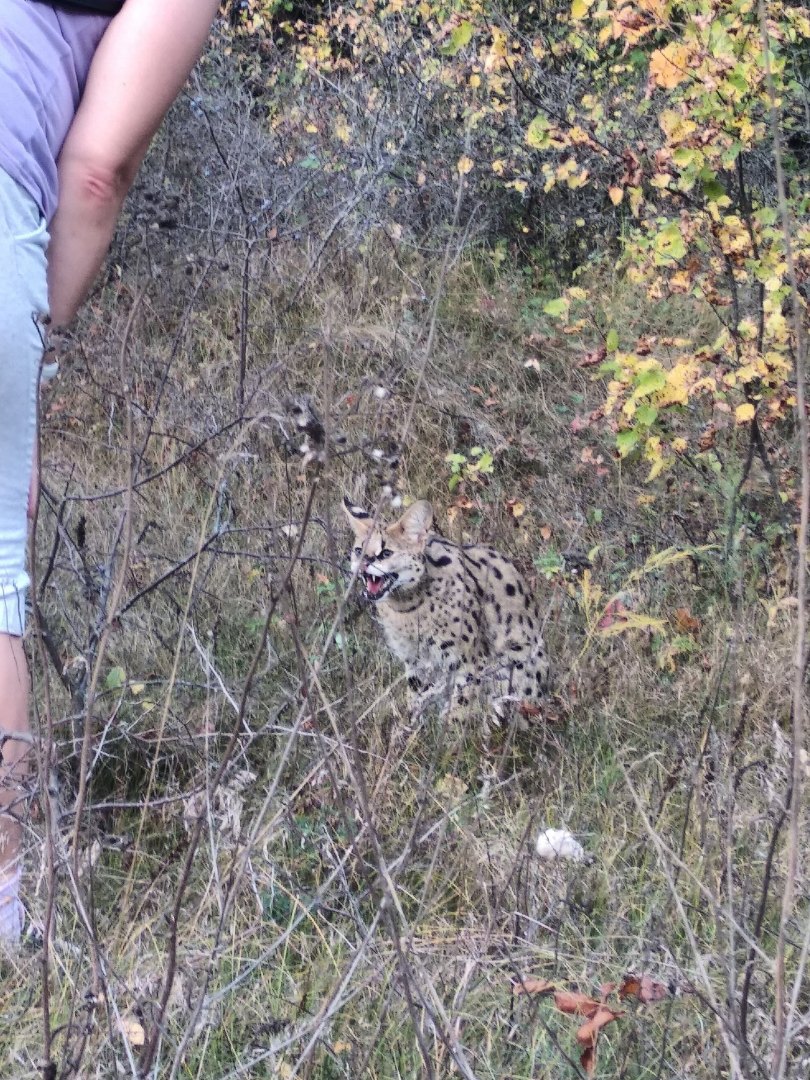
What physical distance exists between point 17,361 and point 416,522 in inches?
99.1

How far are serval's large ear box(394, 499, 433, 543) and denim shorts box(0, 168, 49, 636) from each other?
2.29 metres

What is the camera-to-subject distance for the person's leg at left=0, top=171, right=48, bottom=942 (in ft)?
5.87

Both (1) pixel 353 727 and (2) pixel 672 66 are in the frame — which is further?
(2) pixel 672 66

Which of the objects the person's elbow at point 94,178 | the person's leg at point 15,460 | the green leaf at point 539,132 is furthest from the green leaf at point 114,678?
the green leaf at point 539,132

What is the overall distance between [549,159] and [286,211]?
1.49 metres

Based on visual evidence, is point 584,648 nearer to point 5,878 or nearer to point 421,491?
point 421,491

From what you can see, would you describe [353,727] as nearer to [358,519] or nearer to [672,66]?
[672,66]

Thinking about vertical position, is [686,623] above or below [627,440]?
below

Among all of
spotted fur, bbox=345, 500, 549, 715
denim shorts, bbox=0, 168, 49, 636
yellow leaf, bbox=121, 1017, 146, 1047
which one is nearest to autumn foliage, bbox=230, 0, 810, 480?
spotted fur, bbox=345, 500, 549, 715

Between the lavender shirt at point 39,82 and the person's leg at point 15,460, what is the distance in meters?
0.04

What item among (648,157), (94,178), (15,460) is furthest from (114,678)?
(648,157)

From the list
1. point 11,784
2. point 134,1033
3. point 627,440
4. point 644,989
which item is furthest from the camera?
point 627,440

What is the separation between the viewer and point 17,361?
1.83 metres

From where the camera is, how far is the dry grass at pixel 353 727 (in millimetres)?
1912
